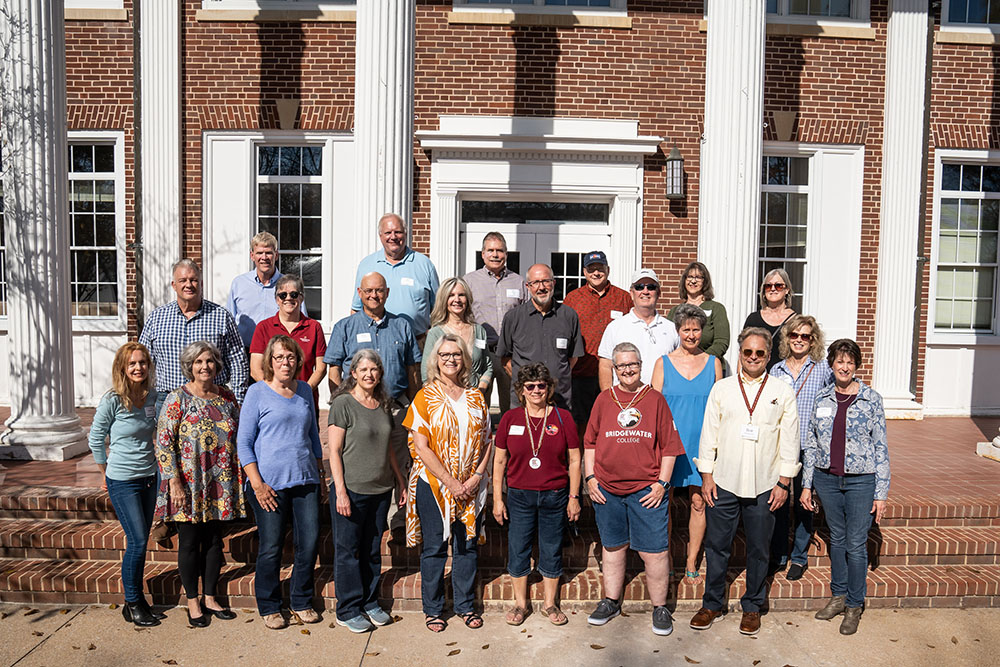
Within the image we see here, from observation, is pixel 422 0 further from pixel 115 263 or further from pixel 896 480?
pixel 896 480

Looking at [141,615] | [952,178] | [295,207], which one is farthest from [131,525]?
[952,178]

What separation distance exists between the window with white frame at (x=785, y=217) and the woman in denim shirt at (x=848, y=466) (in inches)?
211

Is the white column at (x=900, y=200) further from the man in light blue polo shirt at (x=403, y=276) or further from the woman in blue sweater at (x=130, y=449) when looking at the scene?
the woman in blue sweater at (x=130, y=449)

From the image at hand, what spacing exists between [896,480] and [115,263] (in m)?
9.14

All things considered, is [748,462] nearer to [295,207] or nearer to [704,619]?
[704,619]

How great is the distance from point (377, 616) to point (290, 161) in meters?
6.46

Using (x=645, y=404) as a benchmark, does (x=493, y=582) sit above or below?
below

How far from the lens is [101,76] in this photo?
29.2ft

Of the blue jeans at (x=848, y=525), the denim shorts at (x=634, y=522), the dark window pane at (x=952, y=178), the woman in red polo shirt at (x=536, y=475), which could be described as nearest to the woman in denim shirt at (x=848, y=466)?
the blue jeans at (x=848, y=525)

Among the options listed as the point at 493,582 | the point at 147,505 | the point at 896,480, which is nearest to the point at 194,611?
the point at 147,505

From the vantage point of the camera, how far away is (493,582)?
183 inches

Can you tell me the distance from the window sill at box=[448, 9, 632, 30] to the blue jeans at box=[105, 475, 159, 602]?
672cm

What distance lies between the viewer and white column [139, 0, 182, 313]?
28.8 feet

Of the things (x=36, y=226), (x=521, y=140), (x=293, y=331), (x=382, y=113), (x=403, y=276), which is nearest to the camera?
(x=293, y=331)
